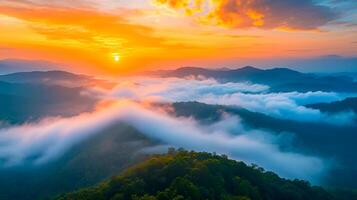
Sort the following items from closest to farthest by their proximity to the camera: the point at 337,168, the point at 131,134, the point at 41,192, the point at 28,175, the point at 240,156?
1. the point at 41,192
2. the point at 28,175
3. the point at 131,134
4. the point at 337,168
5. the point at 240,156

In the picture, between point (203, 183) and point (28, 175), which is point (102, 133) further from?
point (203, 183)

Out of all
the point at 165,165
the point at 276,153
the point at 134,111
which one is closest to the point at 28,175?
the point at 134,111

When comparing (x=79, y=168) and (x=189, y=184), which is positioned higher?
(x=189, y=184)

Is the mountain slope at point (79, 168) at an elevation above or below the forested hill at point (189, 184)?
below

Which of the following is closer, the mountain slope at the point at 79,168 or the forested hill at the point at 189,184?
the forested hill at the point at 189,184

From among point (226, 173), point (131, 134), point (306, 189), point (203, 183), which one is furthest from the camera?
point (131, 134)

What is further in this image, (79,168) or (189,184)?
(79,168)

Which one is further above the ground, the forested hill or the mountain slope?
the forested hill

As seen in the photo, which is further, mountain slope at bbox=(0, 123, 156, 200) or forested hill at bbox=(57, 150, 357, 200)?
mountain slope at bbox=(0, 123, 156, 200)
